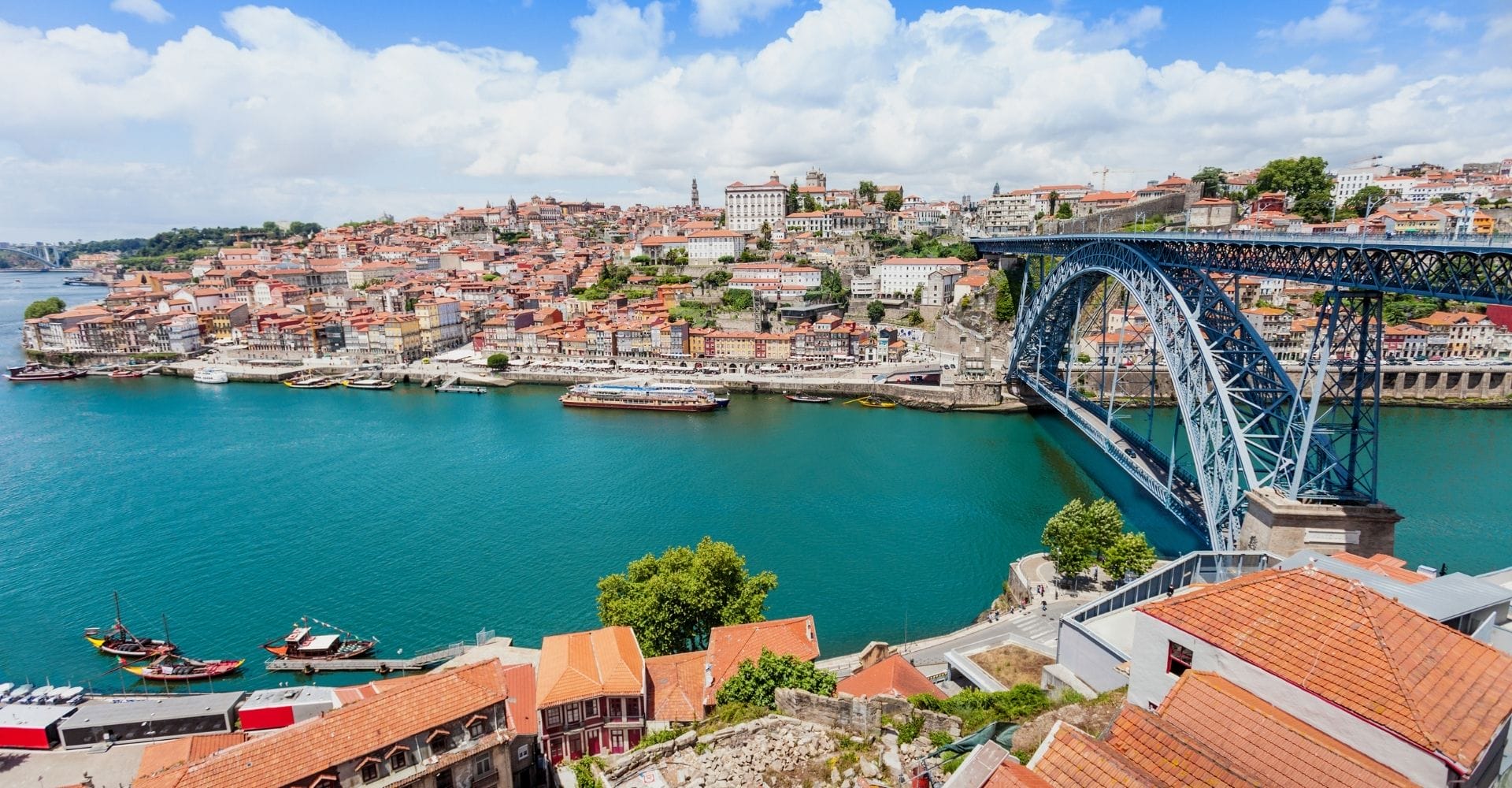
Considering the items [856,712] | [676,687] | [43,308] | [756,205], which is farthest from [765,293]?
[43,308]

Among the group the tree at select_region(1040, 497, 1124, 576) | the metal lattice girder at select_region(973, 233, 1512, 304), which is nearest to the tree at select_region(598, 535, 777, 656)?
the tree at select_region(1040, 497, 1124, 576)

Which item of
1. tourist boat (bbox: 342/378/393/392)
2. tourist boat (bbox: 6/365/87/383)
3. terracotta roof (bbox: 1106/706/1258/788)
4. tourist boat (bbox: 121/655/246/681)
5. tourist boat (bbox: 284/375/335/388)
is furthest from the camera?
tourist boat (bbox: 6/365/87/383)

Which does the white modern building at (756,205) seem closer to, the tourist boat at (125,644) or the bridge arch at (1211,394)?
the bridge arch at (1211,394)

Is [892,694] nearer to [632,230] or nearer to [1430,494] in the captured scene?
[1430,494]

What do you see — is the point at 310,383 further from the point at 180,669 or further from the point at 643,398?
the point at 180,669

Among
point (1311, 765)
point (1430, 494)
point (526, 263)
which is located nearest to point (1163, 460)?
point (1430, 494)

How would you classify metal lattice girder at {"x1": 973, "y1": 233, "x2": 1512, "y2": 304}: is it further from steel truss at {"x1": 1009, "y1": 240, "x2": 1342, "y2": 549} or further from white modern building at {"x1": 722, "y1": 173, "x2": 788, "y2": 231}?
white modern building at {"x1": 722, "y1": 173, "x2": 788, "y2": 231}
